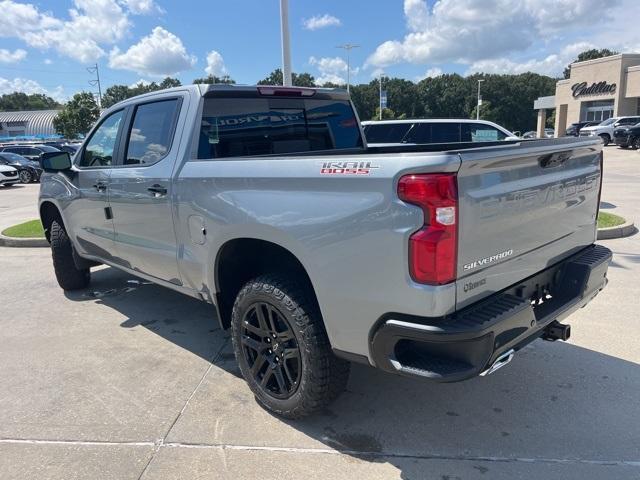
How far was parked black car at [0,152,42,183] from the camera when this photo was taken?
931 inches

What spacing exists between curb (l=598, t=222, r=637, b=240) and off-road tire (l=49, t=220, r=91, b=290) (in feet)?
23.3

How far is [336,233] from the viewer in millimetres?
2496

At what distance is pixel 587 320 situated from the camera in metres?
4.58

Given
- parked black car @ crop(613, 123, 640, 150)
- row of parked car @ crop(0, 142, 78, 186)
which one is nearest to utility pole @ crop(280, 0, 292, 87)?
row of parked car @ crop(0, 142, 78, 186)

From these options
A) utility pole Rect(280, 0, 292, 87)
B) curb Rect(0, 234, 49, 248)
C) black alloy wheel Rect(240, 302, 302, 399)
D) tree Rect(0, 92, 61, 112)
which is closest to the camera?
black alloy wheel Rect(240, 302, 302, 399)

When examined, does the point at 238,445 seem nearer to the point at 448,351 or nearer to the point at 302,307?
the point at 302,307

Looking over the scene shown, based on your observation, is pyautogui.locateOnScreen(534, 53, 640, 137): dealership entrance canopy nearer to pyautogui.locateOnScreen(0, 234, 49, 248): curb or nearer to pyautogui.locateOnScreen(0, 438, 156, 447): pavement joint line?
pyautogui.locateOnScreen(0, 234, 49, 248): curb

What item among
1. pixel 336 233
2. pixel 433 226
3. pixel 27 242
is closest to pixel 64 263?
pixel 27 242

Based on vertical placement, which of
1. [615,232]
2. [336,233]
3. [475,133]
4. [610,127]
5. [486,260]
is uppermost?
[475,133]

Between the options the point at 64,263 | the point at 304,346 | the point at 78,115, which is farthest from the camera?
the point at 78,115

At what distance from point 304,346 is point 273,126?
1.91 metres

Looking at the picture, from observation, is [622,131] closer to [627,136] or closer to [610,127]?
[627,136]

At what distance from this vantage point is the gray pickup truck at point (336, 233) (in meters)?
2.26

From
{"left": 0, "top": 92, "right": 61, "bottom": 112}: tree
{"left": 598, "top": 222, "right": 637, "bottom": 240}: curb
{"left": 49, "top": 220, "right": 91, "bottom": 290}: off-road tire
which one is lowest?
{"left": 598, "top": 222, "right": 637, "bottom": 240}: curb
